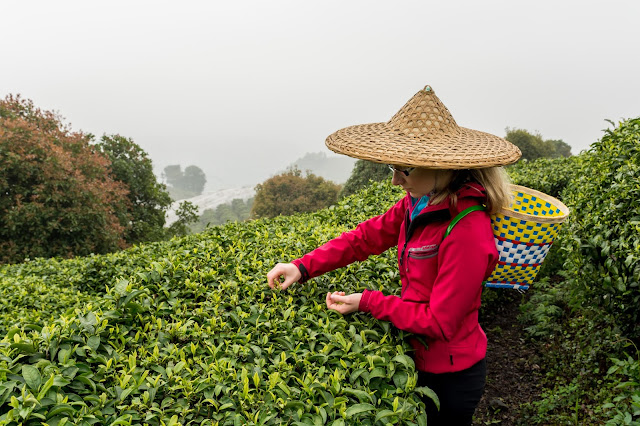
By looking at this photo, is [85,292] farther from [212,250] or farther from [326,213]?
[326,213]

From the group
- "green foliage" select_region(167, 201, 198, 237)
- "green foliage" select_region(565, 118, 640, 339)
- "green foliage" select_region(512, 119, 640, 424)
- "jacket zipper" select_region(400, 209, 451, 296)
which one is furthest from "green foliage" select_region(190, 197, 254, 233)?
"jacket zipper" select_region(400, 209, 451, 296)

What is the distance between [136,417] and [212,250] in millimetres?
1809

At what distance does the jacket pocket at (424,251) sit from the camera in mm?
1888

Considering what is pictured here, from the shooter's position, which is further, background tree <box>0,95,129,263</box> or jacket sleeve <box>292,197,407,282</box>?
background tree <box>0,95,129,263</box>

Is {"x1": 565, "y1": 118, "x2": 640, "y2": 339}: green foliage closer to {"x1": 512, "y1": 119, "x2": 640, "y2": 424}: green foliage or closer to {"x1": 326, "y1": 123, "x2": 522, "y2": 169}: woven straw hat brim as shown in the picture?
{"x1": 512, "y1": 119, "x2": 640, "y2": 424}: green foliage

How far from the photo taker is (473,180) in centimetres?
195

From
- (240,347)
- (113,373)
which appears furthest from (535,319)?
(113,373)

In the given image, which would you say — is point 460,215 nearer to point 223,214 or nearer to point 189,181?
point 223,214

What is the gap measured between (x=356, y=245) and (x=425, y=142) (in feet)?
2.56

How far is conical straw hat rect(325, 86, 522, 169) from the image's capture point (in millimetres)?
1742

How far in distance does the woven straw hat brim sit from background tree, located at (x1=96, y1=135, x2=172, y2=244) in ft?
46.0

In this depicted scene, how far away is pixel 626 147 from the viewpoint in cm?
327

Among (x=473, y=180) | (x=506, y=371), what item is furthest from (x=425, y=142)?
(x=506, y=371)

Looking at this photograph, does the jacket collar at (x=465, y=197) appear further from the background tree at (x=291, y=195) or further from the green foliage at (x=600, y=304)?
the background tree at (x=291, y=195)
